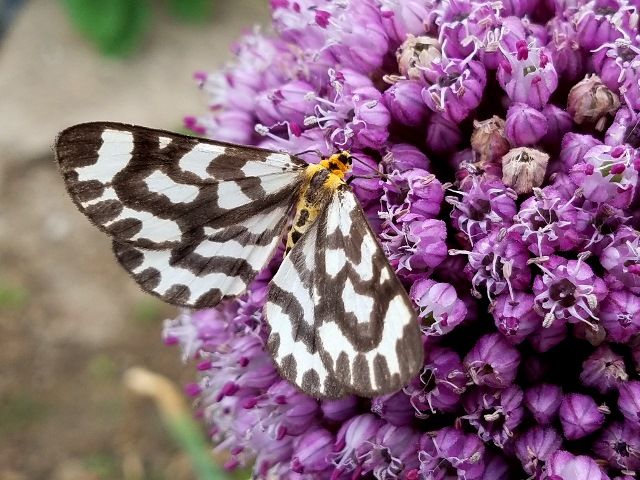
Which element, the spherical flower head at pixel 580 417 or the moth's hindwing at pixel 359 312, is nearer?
the moth's hindwing at pixel 359 312

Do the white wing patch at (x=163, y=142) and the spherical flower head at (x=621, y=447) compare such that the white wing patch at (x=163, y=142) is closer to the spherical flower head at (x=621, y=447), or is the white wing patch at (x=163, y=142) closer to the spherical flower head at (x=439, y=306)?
the spherical flower head at (x=439, y=306)

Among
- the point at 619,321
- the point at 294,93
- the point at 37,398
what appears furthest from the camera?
the point at 37,398

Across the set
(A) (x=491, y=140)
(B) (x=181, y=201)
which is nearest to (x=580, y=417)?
(A) (x=491, y=140)

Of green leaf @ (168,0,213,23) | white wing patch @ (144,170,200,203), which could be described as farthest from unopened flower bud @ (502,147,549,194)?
green leaf @ (168,0,213,23)

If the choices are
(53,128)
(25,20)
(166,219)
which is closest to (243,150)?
(166,219)

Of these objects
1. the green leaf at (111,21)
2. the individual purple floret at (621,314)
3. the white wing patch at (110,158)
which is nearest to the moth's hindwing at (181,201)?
the white wing patch at (110,158)

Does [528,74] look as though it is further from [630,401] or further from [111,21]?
[111,21]

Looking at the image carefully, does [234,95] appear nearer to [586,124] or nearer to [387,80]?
[387,80]
